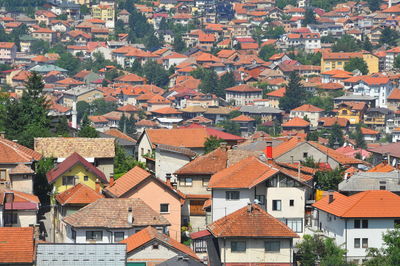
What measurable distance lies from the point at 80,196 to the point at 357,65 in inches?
4777

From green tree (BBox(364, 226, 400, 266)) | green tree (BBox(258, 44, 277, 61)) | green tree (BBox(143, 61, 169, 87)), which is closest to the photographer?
green tree (BBox(364, 226, 400, 266))

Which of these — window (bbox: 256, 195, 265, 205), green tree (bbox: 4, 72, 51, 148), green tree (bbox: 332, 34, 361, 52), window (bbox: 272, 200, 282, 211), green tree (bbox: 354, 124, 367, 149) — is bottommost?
green tree (bbox: 354, 124, 367, 149)

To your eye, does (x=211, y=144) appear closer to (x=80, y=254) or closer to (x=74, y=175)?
(x=74, y=175)

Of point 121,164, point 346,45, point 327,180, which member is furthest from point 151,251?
point 346,45

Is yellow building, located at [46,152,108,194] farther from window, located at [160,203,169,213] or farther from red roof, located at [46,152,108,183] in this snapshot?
window, located at [160,203,169,213]

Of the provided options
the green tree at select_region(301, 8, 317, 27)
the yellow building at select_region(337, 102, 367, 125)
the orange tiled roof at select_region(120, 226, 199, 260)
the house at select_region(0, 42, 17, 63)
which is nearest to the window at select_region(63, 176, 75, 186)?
the orange tiled roof at select_region(120, 226, 199, 260)

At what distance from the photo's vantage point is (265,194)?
4347cm

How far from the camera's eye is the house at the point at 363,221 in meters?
42.4

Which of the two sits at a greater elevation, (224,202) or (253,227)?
(253,227)

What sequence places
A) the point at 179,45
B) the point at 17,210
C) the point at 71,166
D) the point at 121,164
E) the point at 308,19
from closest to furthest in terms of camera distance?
the point at 17,210
the point at 71,166
the point at 121,164
the point at 179,45
the point at 308,19

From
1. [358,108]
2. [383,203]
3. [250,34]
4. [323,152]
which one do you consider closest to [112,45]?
[250,34]

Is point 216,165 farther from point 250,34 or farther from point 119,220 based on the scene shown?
point 250,34

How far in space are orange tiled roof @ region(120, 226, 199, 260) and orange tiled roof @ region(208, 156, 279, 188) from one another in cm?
477

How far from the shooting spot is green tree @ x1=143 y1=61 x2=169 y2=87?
165m
